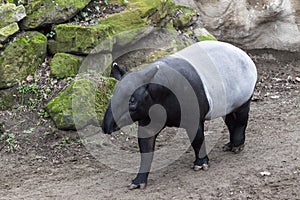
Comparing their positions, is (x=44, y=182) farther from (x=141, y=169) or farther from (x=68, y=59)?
(x=68, y=59)

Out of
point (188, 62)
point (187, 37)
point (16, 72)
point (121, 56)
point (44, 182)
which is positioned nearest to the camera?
point (188, 62)

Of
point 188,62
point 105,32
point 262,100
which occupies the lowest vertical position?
point 262,100

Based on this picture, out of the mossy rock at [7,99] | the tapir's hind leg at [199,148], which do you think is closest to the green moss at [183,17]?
the mossy rock at [7,99]

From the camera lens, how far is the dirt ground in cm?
557

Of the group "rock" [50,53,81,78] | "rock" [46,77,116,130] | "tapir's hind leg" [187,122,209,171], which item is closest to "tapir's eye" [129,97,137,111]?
"tapir's hind leg" [187,122,209,171]

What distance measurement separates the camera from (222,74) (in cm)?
586

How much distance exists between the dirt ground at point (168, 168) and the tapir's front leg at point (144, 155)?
3.8 inches

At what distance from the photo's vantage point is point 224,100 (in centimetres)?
589

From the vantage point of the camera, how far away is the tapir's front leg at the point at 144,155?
18.8 feet

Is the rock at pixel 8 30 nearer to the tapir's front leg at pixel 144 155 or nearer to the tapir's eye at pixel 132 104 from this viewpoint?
the tapir's front leg at pixel 144 155

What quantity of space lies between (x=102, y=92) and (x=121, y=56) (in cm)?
101

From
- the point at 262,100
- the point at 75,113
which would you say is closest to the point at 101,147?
the point at 75,113

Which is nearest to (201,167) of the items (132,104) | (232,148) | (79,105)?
(232,148)

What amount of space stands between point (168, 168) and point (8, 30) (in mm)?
3087
